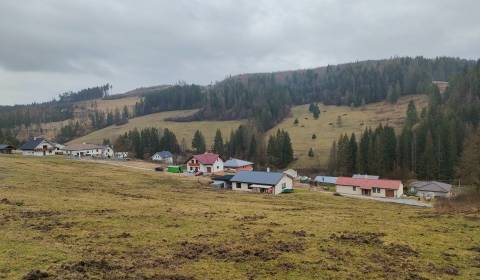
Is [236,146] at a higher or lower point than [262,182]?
higher

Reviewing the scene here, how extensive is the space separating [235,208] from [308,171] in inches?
3559

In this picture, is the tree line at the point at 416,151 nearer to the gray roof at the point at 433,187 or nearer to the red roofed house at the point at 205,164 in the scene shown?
the gray roof at the point at 433,187

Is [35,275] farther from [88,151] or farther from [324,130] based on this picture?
[324,130]

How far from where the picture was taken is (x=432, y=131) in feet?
362

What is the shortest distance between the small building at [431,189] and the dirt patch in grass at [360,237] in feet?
197

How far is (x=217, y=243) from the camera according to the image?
2352cm

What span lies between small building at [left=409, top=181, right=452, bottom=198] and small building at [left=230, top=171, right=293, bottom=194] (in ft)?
104

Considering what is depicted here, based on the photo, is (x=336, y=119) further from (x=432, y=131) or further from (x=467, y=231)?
(x=467, y=231)

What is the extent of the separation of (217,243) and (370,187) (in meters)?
61.6

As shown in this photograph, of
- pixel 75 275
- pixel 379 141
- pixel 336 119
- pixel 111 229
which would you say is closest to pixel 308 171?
pixel 379 141

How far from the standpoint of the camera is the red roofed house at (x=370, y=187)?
76.9 metres

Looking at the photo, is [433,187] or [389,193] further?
[433,187]

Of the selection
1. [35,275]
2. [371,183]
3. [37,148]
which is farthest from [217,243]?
[37,148]

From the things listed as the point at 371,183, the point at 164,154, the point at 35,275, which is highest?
the point at 164,154
